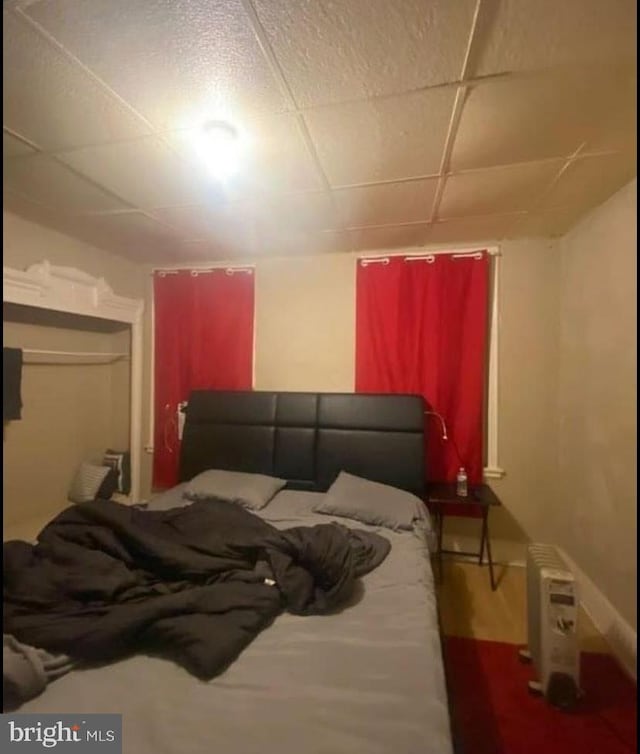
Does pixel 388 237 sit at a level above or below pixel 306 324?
above

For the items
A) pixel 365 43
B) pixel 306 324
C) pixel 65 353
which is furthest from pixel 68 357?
pixel 306 324

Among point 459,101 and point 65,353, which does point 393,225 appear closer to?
point 459,101

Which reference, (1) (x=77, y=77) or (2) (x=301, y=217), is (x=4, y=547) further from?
(2) (x=301, y=217)

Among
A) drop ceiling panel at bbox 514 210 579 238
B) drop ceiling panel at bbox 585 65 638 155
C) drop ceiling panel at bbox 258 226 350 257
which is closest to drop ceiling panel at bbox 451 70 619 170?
drop ceiling panel at bbox 585 65 638 155

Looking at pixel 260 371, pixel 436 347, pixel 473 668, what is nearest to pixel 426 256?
pixel 436 347

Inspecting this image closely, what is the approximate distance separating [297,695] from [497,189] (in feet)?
6.41

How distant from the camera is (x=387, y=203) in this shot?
1.82 meters

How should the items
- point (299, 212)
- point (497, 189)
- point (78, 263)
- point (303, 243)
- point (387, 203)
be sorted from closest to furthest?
point (78, 263)
point (497, 189)
point (387, 203)
point (299, 212)
point (303, 243)

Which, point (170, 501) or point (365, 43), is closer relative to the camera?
point (365, 43)

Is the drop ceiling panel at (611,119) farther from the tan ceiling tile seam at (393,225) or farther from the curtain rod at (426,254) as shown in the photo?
the curtain rod at (426,254)

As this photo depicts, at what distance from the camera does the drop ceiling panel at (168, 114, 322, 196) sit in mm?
1250

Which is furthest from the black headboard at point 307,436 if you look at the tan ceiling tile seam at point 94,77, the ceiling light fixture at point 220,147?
the tan ceiling tile seam at point 94,77

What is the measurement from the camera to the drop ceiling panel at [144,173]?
139 centimetres
